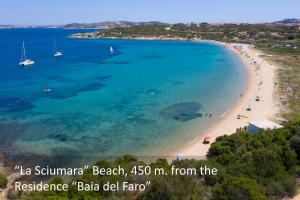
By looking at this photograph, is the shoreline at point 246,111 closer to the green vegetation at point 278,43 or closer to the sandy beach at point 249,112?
the sandy beach at point 249,112

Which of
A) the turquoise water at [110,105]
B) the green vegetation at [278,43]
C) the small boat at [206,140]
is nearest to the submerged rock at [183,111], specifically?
the turquoise water at [110,105]

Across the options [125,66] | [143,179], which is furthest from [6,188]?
[125,66]

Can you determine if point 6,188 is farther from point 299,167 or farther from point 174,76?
point 174,76

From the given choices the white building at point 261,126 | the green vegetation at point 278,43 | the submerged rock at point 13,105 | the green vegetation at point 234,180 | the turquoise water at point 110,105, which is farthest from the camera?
the green vegetation at point 278,43

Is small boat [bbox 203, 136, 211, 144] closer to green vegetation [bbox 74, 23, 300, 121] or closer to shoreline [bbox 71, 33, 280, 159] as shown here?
shoreline [bbox 71, 33, 280, 159]

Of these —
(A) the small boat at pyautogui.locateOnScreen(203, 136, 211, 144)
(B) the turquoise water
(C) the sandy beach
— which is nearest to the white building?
(C) the sandy beach

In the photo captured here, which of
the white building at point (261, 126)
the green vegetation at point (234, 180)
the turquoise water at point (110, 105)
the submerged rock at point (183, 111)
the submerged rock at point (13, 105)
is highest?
the green vegetation at point (234, 180)
